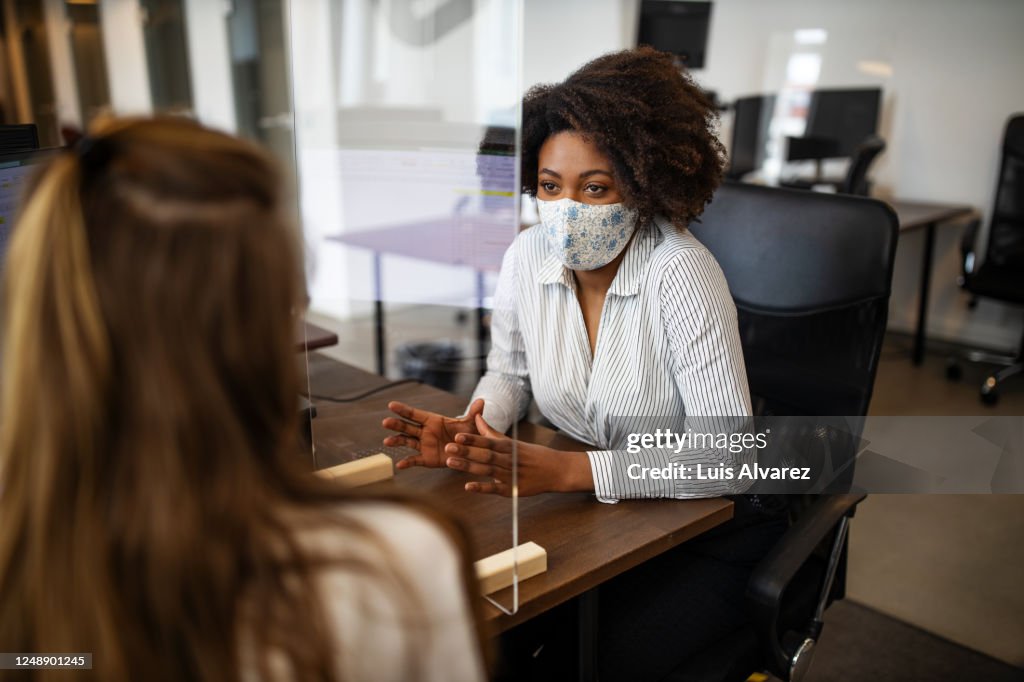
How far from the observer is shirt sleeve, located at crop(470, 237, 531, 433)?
4.75ft

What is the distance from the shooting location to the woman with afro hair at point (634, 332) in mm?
1264

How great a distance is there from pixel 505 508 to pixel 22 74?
19.7ft

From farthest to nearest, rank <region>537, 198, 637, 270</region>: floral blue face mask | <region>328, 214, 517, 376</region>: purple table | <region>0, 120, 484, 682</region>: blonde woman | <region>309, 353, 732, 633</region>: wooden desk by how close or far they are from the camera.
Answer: <region>328, 214, 517, 376</region>: purple table < <region>537, 198, 637, 270</region>: floral blue face mask < <region>309, 353, 732, 633</region>: wooden desk < <region>0, 120, 484, 682</region>: blonde woman

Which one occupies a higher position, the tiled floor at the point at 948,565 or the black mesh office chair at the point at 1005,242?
the black mesh office chair at the point at 1005,242

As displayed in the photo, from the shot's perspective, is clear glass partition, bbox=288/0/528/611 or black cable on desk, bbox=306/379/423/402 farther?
black cable on desk, bbox=306/379/423/402

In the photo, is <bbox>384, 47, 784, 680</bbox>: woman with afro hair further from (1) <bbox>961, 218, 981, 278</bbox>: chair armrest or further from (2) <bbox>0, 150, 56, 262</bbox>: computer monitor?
(1) <bbox>961, 218, 981, 278</bbox>: chair armrest

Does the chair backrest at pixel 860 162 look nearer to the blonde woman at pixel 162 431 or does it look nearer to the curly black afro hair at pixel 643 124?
the curly black afro hair at pixel 643 124

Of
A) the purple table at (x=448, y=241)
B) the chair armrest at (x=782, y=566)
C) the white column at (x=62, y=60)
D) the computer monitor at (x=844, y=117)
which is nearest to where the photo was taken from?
the chair armrest at (x=782, y=566)

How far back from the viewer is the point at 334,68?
155 inches

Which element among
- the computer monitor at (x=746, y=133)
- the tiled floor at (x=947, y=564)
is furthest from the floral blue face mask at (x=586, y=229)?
the computer monitor at (x=746, y=133)

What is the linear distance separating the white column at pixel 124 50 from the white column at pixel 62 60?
371 millimetres

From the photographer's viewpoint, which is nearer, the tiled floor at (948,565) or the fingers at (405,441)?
the fingers at (405,441)

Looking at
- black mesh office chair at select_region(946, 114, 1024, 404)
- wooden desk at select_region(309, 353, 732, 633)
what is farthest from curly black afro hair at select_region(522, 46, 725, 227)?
black mesh office chair at select_region(946, 114, 1024, 404)

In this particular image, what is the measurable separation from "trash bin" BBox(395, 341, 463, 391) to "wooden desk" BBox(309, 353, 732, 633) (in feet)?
5.36
